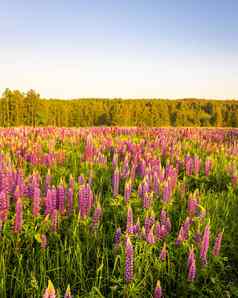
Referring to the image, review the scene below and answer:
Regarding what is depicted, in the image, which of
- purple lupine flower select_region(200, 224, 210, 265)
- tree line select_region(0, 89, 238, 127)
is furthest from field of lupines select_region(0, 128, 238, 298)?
tree line select_region(0, 89, 238, 127)

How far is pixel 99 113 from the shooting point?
161250 millimetres

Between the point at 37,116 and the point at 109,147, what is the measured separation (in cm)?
11542

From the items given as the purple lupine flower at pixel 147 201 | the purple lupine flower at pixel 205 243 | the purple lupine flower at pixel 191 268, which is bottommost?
the purple lupine flower at pixel 191 268

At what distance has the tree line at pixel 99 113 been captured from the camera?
11719 cm

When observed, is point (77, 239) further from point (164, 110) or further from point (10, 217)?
point (164, 110)

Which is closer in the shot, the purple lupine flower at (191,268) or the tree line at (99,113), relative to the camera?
the purple lupine flower at (191,268)

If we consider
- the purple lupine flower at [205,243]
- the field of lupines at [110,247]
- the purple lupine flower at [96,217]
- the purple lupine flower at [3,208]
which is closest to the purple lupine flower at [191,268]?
the field of lupines at [110,247]

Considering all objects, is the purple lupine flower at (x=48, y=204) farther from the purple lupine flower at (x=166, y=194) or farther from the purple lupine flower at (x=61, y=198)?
the purple lupine flower at (x=166, y=194)

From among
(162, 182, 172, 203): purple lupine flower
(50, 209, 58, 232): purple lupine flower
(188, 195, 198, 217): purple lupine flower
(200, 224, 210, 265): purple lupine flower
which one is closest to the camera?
(200, 224, 210, 265): purple lupine flower

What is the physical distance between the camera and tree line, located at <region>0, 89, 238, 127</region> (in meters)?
117

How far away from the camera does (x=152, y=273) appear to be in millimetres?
2805

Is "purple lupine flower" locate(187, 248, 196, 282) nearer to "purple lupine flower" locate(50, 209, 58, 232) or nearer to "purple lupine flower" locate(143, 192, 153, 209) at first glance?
"purple lupine flower" locate(143, 192, 153, 209)

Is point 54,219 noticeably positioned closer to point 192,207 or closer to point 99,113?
point 192,207

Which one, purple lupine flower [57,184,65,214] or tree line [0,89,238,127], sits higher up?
tree line [0,89,238,127]
